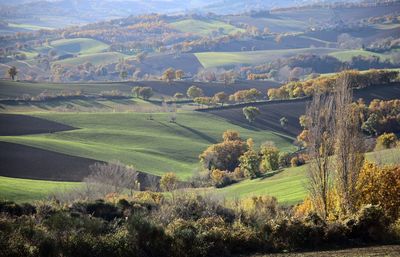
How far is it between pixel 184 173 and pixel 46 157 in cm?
2567

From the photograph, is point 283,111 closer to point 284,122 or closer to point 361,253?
point 284,122

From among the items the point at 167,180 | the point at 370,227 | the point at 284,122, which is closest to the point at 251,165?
the point at 167,180

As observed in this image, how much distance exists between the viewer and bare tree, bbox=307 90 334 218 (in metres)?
34.4

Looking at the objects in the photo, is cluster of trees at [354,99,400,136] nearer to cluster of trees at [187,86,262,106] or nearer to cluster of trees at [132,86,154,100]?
cluster of trees at [187,86,262,106]

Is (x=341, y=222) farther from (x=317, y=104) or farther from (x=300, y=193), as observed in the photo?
(x=300, y=193)

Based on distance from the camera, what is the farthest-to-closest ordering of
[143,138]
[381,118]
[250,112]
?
[250,112] → [381,118] → [143,138]

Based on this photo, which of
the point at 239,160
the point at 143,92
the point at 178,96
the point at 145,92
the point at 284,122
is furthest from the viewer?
the point at 178,96

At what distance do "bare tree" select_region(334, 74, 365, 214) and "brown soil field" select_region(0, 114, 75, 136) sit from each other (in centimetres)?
8670

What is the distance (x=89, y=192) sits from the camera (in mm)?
63875

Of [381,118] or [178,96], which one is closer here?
[381,118]

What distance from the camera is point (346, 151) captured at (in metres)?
34.4

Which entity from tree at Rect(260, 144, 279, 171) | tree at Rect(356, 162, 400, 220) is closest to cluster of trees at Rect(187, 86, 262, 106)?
tree at Rect(260, 144, 279, 171)

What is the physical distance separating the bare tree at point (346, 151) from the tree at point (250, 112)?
10387 cm

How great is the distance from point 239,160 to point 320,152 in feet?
237
